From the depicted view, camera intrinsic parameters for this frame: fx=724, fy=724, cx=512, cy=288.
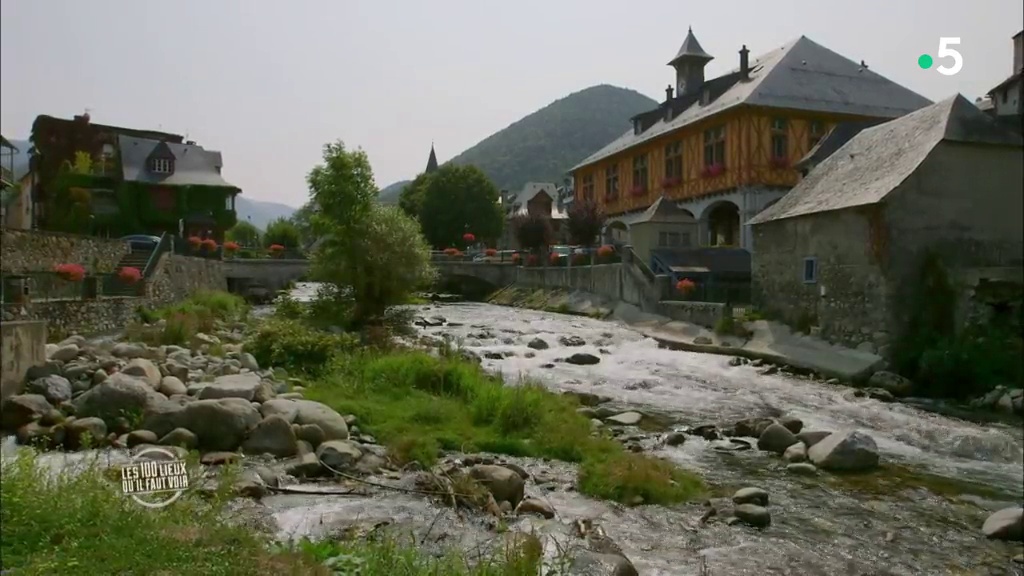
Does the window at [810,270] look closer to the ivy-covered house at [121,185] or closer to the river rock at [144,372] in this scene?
the river rock at [144,372]

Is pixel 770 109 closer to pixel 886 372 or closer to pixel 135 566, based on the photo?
pixel 886 372

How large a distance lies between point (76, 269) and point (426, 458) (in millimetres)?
12907

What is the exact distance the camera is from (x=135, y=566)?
16.2 feet

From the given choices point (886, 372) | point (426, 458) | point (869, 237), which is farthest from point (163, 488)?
point (869, 237)

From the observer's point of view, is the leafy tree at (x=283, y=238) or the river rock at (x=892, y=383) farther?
the leafy tree at (x=283, y=238)

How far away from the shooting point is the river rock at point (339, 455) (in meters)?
A: 9.33

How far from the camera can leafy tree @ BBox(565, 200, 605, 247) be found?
4316cm

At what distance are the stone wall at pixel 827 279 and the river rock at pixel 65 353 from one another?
1822cm

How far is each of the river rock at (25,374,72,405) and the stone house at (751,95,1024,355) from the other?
59.0 ft

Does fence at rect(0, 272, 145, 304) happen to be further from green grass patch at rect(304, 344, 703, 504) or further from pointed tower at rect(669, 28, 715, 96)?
pointed tower at rect(669, 28, 715, 96)

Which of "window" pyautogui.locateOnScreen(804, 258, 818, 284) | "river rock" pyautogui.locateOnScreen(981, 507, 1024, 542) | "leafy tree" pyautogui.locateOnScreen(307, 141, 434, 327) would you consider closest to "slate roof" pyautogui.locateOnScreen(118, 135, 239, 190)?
"leafy tree" pyautogui.locateOnScreen(307, 141, 434, 327)

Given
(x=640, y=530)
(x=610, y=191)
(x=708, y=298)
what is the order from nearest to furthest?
(x=640, y=530)
(x=708, y=298)
(x=610, y=191)

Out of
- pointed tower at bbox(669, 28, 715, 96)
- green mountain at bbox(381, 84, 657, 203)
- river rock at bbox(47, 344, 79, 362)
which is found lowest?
river rock at bbox(47, 344, 79, 362)

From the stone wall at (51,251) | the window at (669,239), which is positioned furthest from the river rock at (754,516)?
the window at (669,239)
